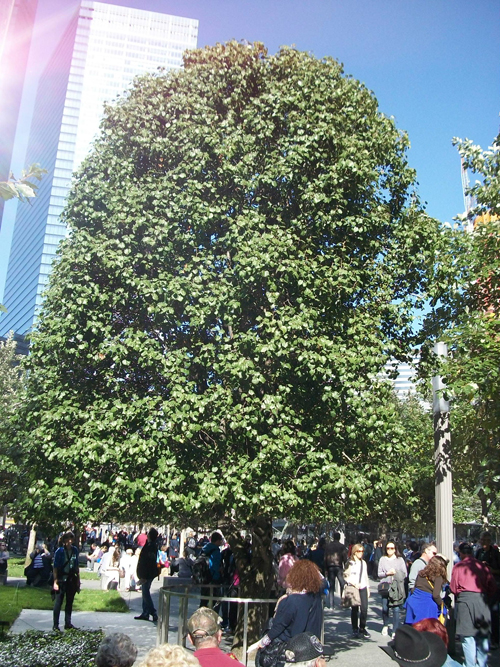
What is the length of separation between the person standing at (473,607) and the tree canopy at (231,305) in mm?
1750

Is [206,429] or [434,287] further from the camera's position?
[434,287]

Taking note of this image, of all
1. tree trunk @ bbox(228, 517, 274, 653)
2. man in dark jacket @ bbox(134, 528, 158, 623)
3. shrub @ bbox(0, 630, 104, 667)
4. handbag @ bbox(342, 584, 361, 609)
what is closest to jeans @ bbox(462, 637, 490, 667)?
tree trunk @ bbox(228, 517, 274, 653)

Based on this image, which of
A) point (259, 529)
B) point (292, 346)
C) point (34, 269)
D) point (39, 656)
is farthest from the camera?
point (34, 269)

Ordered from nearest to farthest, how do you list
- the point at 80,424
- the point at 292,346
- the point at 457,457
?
the point at 292,346 → the point at 80,424 → the point at 457,457

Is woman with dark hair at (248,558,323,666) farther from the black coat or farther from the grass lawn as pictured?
the grass lawn

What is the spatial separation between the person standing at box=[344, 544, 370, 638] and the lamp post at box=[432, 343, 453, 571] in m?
3.94

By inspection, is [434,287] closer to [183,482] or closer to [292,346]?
[292,346]

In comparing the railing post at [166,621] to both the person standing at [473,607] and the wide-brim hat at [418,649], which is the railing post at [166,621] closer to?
the person standing at [473,607]

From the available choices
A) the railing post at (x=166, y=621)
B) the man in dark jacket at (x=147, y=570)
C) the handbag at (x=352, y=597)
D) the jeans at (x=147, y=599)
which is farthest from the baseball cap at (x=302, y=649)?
the jeans at (x=147, y=599)

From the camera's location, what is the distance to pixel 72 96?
494 feet

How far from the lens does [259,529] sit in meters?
11.5

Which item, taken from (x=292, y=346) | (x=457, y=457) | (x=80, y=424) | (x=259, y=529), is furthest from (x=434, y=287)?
(x=80, y=424)

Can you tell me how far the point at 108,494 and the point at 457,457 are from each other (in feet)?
27.8

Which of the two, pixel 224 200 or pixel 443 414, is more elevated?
pixel 224 200
